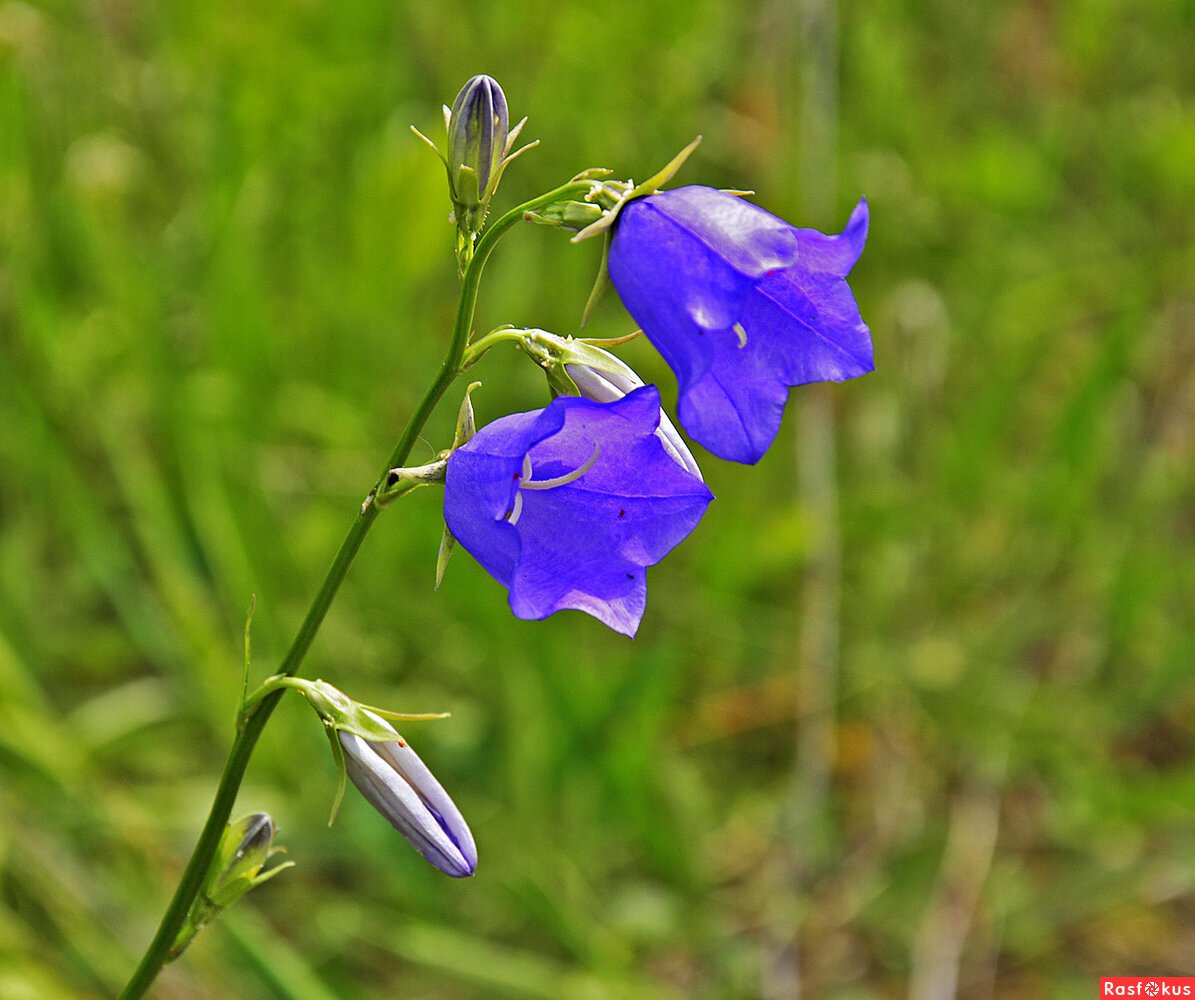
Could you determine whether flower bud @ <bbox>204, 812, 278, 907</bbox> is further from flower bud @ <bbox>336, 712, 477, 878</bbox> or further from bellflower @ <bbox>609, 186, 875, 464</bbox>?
bellflower @ <bbox>609, 186, 875, 464</bbox>

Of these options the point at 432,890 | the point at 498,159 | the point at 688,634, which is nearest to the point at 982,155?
the point at 688,634

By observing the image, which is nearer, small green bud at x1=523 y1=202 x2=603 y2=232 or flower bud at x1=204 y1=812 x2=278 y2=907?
small green bud at x1=523 y1=202 x2=603 y2=232

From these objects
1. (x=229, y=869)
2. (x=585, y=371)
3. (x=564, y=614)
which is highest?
(x=585, y=371)

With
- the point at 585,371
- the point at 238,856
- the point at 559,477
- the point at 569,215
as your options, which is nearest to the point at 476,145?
the point at 569,215

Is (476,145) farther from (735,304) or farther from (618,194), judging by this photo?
(735,304)

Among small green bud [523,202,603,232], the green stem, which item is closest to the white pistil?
the green stem

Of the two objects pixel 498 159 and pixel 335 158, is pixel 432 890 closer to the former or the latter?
pixel 498 159

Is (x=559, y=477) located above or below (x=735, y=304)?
below
